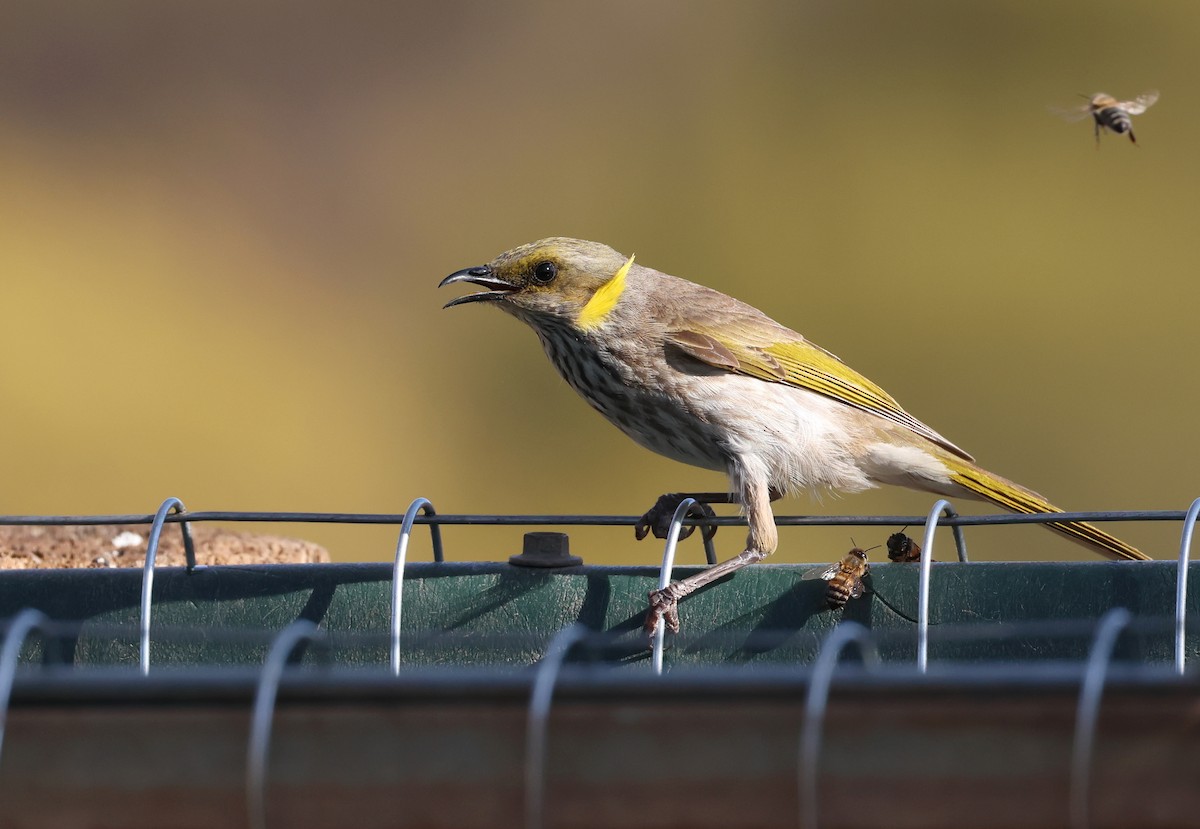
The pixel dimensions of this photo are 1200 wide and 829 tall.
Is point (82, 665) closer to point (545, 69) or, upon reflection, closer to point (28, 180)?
point (28, 180)

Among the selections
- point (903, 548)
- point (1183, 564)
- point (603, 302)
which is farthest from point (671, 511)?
point (1183, 564)

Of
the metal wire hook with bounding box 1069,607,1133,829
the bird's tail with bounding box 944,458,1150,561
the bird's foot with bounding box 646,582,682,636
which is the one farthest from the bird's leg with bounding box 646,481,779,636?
the metal wire hook with bounding box 1069,607,1133,829

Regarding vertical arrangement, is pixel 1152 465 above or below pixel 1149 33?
below

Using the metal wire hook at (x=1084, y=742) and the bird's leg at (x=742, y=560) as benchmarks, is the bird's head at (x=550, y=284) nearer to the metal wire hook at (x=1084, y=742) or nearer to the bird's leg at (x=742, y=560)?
the bird's leg at (x=742, y=560)

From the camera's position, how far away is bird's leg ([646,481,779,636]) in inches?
120

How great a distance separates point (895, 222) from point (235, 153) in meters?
3.99

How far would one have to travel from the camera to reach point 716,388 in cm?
461

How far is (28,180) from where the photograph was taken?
9.22 m

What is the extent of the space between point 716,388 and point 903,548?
1.37 metres

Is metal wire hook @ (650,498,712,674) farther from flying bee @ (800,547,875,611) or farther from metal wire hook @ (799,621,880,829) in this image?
metal wire hook @ (799,621,880,829)

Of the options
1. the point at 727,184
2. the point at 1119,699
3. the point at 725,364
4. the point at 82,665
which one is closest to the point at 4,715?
the point at 1119,699

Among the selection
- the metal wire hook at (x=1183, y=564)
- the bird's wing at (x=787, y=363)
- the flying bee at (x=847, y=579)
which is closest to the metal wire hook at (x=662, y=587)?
the flying bee at (x=847, y=579)

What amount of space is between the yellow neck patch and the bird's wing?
21cm

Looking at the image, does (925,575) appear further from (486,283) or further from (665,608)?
(486,283)
